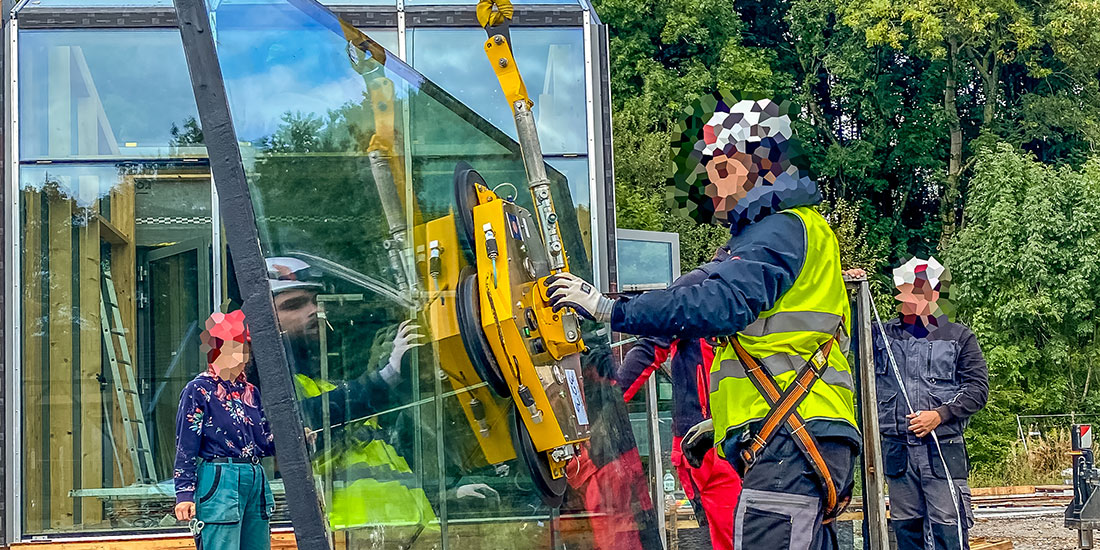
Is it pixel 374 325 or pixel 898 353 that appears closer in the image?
pixel 374 325

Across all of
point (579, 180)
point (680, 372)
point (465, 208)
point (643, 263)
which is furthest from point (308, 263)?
point (643, 263)

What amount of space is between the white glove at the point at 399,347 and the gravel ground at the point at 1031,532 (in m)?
6.94

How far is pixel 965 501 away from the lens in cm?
652

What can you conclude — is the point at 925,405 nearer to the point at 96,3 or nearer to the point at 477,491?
the point at 477,491

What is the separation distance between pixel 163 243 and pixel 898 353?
454 centimetres

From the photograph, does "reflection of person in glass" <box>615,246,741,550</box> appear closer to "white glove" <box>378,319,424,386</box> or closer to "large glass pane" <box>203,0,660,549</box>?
"large glass pane" <box>203,0,660,549</box>

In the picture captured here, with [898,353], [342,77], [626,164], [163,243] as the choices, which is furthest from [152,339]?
[626,164]

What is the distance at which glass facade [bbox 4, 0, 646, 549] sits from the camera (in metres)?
3.26

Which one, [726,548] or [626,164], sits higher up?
Result: [626,164]

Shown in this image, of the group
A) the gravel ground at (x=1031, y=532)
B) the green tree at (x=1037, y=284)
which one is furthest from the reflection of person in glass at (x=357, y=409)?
the green tree at (x=1037, y=284)

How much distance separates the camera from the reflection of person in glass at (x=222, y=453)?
5.15m

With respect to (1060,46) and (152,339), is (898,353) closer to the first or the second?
(152,339)

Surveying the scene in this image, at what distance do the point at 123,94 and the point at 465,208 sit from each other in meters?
4.90

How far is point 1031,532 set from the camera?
1118 cm
